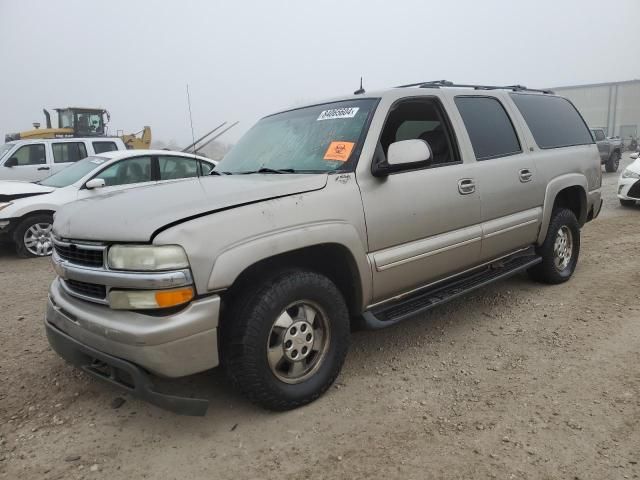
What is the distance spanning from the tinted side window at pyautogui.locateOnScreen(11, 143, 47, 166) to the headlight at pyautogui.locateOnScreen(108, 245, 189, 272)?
10232mm

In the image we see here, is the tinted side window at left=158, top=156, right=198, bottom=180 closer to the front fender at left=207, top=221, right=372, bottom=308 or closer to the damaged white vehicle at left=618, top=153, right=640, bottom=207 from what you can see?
the front fender at left=207, top=221, right=372, bottom=308

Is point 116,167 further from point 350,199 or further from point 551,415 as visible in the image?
point 551,415

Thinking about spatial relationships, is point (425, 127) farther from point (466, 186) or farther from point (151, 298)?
point (151, 298)

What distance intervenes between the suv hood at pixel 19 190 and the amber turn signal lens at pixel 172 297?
5.95 metres

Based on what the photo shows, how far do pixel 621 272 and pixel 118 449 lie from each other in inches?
201

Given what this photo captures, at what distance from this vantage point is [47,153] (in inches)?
431

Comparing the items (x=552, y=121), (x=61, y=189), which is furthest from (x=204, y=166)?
(x=552, y=121)

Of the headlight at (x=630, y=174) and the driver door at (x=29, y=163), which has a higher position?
the driver door at (x=29, y=163)

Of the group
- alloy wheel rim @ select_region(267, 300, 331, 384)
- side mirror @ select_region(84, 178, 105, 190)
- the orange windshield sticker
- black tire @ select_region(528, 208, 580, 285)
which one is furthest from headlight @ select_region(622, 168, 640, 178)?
side mirror @ select_region(84, 178, 105, 190)

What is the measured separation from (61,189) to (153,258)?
5.78m

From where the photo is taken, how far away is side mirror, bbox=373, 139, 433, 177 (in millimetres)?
3064

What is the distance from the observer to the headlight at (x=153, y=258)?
234 cm

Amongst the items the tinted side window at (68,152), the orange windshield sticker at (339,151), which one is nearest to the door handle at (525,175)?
the orange windshield sticker at (339,151)

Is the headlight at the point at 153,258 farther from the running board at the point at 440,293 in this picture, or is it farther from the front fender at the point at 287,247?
the running board at the point at 440,293
